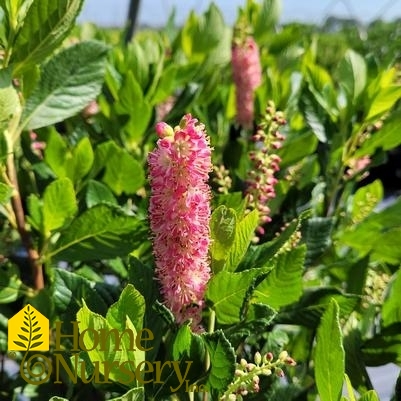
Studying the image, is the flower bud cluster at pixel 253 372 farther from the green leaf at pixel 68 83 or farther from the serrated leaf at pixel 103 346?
the green leaf at pixel 68 83

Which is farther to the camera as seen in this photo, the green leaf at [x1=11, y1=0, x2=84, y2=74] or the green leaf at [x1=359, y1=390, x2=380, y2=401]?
the green leaf at [x1=11, y1=0, x2=84, y2=74]

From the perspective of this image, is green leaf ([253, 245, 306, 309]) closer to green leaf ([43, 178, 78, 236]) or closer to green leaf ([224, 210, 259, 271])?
green leaf ([224, 210, 259, 271])

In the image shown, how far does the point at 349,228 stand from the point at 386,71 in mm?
290

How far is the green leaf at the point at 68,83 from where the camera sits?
3.82 feet

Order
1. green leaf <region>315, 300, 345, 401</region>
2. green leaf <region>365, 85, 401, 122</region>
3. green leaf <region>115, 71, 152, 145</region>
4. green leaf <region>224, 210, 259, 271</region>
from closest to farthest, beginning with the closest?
green leaf <region>315, 300, 345, 401</region>, green leaf <region>224, 210, 259, 271</region>, green leaf <region>365, 85, 401, 122</region>, green leaf <region>115, 71, 152, 145</region>

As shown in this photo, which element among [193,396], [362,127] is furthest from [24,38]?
[362,127]

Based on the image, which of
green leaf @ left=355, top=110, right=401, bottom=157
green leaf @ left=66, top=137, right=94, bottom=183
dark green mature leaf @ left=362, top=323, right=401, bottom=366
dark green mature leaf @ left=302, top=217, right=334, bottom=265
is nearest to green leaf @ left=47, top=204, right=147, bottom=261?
green leaf @ left=66, top=137, right=94, bottom=183

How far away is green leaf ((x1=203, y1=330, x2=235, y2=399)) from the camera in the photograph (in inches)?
31.0

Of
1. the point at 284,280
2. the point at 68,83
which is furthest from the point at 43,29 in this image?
the point at 284,280

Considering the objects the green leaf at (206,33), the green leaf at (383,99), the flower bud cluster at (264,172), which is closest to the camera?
the flower bud cluster at (264,172)

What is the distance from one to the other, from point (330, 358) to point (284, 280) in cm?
19

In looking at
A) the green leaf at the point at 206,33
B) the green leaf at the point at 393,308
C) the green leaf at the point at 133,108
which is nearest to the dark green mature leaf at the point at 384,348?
the green leaf at the point at 393,308

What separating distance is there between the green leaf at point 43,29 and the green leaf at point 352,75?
578 mm

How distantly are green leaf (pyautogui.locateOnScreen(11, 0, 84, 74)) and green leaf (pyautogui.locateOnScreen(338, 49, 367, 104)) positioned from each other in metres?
0.58
